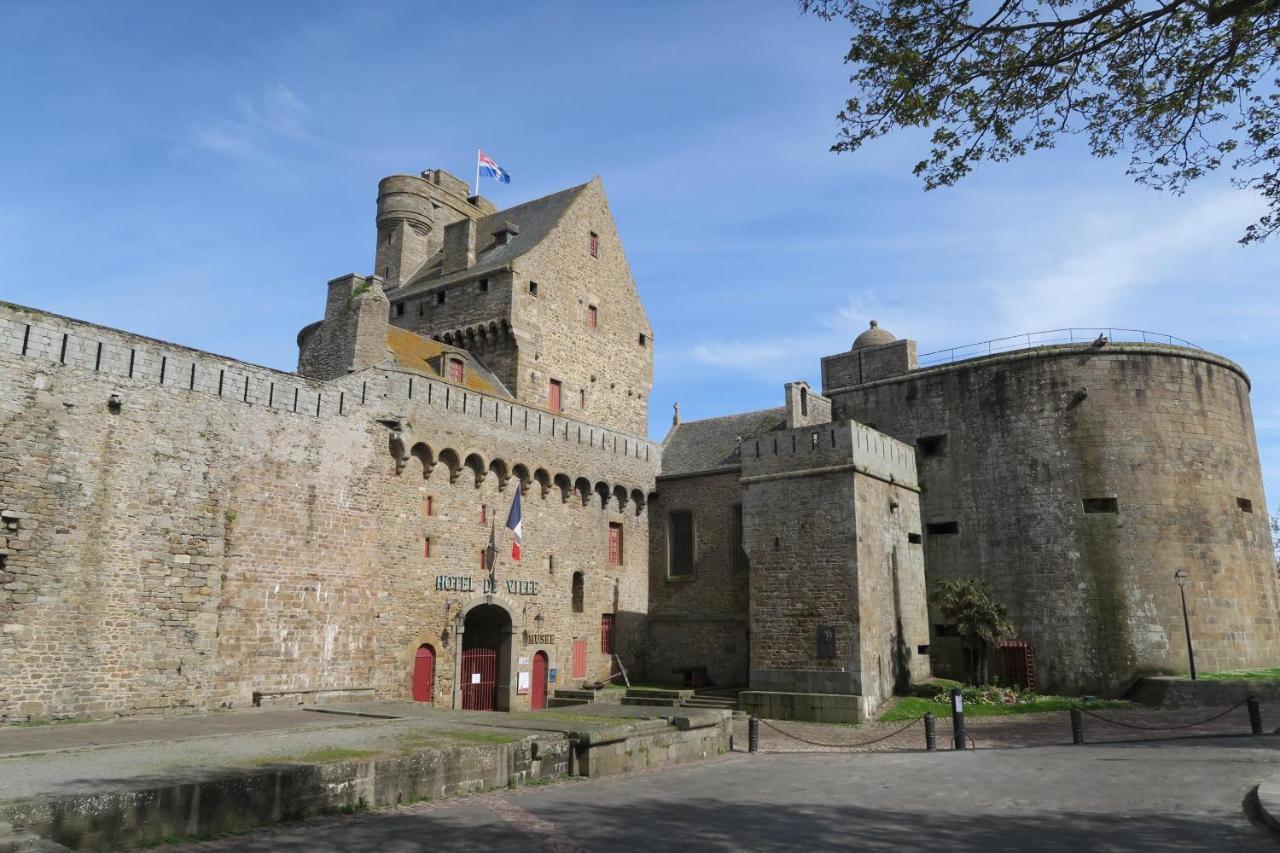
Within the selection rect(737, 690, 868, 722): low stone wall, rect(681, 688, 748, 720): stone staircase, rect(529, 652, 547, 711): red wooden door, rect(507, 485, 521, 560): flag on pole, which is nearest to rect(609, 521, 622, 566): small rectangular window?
rect(529, 652, 547, 711): red wooden door

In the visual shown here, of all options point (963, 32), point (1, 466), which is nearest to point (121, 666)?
point (1, 466)

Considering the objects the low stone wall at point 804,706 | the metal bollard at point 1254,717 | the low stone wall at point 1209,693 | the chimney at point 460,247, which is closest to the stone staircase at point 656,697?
the low stone wall at point 804,706

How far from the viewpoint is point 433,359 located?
83.7 ft

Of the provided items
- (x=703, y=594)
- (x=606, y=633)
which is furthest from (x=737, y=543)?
(x=606, y=633)

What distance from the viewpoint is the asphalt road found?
8.66 metres

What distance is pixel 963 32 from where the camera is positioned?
8781mm

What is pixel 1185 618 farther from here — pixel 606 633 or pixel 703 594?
pixel 606 633

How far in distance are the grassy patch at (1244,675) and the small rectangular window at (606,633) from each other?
15.5 m

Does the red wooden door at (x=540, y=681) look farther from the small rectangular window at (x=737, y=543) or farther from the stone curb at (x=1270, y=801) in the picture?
the stone curb at (x=1270, y=801)

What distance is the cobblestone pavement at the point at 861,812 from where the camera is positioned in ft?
28.3

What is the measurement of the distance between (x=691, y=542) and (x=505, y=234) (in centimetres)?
1292

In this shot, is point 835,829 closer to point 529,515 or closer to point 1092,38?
point 1092,38

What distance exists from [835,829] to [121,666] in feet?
41.1

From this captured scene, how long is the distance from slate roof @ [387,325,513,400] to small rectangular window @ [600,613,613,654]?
7.19 m
